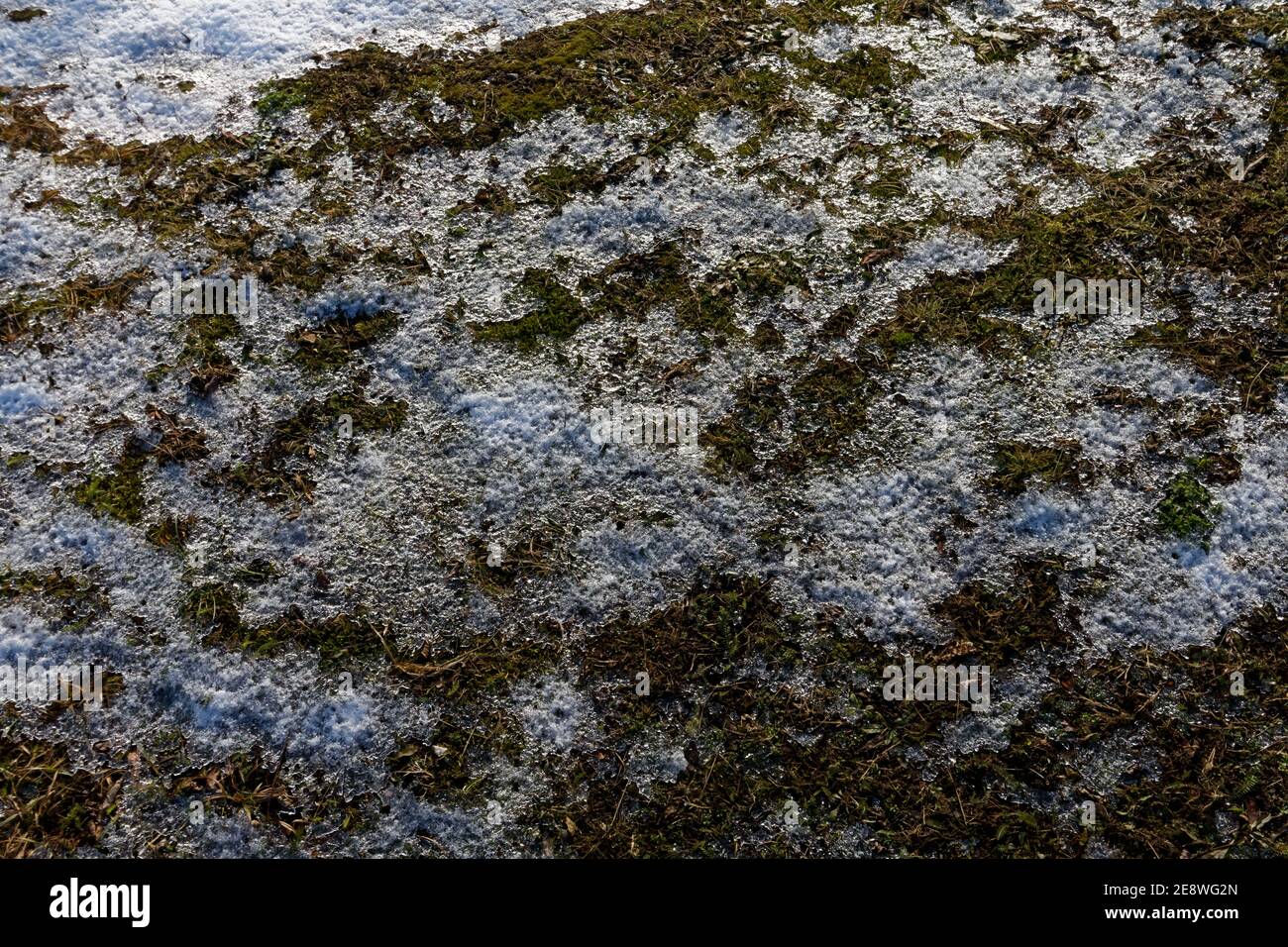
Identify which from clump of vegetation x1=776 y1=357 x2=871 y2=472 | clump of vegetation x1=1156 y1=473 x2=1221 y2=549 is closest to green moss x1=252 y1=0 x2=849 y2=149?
clump of vegetation x1=776 y1=357 x2=871 y2=472

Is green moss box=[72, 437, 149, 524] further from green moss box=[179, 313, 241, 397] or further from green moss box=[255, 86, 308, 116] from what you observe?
green moss box=[255, 86, 308, 116]

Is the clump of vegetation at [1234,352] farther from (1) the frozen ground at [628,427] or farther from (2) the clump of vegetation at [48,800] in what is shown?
(2) the clump of vegetation at [48,800]

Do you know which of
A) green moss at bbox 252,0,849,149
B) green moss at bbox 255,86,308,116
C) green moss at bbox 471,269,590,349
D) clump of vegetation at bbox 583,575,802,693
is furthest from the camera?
green moss at bbox 255,86,308,116

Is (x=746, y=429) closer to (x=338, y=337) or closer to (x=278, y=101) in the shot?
(x=338, y=337)

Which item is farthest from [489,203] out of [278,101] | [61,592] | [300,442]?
[61,592]

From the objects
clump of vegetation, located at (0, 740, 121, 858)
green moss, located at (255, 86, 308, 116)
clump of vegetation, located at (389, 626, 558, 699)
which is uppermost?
green moss, located at (255, 86, 308, 116)

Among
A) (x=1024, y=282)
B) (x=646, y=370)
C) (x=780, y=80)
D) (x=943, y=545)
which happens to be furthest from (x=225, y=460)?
(x=1024, y=282)

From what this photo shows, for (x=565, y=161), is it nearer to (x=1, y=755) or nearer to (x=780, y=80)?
(x=780, y=80)
